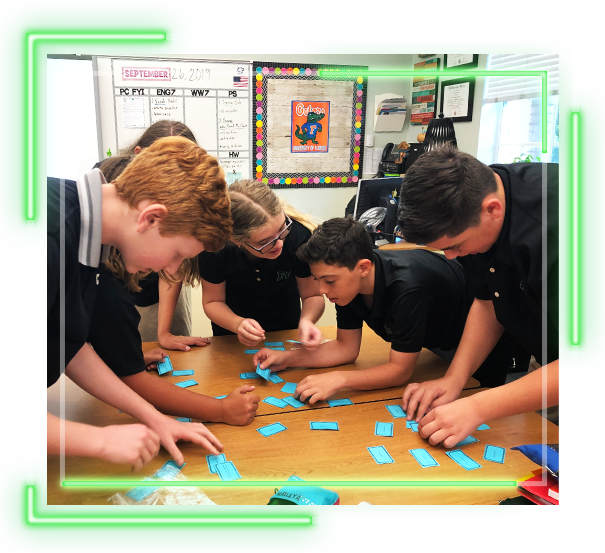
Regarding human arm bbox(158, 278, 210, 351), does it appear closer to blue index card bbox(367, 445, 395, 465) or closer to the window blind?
blue index card bbox(367, 445, 395, 465)

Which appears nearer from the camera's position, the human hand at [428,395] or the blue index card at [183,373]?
the human hand at [428,395]

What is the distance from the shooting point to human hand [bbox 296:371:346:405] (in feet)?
4.57

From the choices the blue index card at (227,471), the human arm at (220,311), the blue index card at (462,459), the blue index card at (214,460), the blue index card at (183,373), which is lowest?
the blue index card at (462,459)

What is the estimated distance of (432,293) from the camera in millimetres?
1656

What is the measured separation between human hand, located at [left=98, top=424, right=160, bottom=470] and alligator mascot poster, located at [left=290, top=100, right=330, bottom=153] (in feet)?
3.09

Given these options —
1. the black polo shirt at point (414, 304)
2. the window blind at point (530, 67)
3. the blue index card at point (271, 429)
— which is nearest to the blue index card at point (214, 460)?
the blue index card at point (271, 429)

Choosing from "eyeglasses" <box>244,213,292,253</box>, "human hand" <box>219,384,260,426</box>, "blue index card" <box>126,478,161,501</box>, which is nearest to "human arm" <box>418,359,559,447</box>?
"human hand" <box>219,384,260,426</box>

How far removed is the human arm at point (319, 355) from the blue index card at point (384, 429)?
1.30 ft

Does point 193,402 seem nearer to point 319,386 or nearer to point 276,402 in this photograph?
point 276,402

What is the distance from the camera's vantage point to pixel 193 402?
130 cm

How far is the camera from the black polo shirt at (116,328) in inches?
45.9

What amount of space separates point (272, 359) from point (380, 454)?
0.52 metres

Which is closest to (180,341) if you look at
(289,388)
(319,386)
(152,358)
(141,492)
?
(152,358)

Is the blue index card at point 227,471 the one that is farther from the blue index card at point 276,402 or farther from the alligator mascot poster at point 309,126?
the alligator mascot poster at point 309,126
